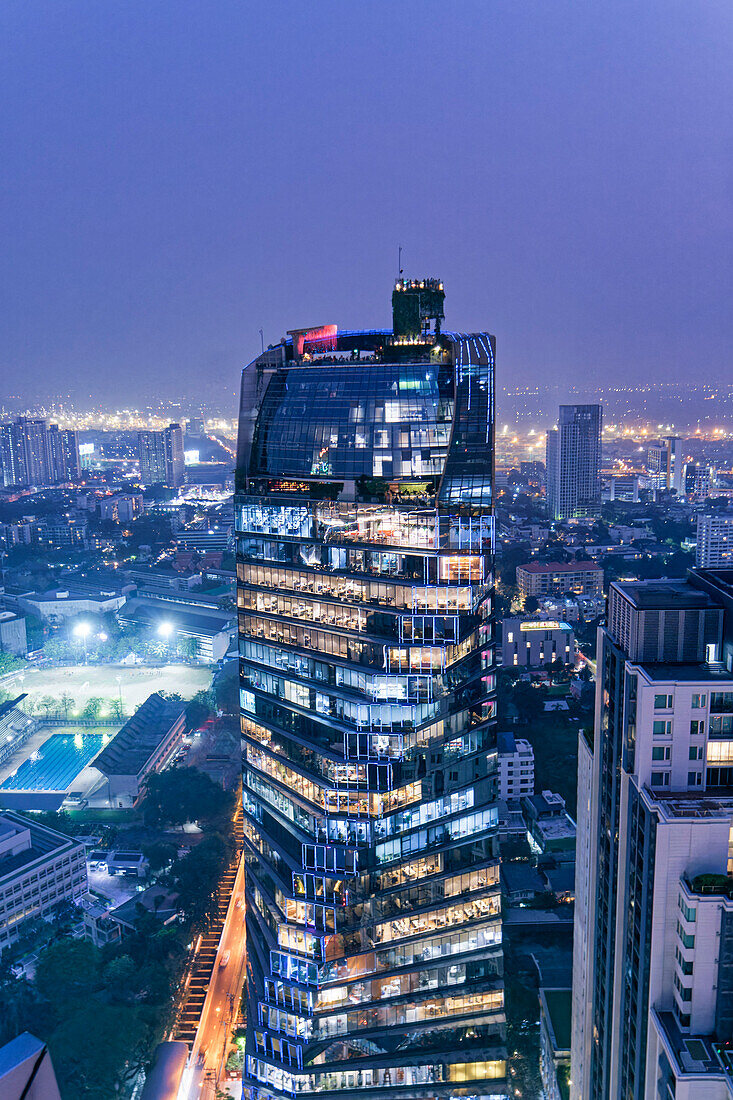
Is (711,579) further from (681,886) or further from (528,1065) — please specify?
(528,1065)

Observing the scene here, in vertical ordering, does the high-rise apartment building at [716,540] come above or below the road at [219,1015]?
above

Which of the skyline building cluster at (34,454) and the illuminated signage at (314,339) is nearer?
the illuminated signage at (314,339)

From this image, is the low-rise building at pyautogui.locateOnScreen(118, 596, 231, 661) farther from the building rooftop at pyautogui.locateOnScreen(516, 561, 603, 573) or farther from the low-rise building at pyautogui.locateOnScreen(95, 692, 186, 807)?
the building rooftop at pyautogui.locateOnScreen(516, 561, 603, 573)

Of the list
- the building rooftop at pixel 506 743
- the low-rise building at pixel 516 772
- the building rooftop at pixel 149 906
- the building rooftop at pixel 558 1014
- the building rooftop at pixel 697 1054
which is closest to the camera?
the building rooftop at pixel 697 1054

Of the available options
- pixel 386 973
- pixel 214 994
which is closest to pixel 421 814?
pixel 386 973

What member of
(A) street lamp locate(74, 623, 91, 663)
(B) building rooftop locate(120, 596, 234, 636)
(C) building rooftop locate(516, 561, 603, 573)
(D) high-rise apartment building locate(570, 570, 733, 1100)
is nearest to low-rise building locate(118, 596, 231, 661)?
(B) building rooftop locate(120, 596, 234, 636)

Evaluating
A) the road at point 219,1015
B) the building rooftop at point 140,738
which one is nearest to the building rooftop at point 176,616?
the building rooftop at point 140,738

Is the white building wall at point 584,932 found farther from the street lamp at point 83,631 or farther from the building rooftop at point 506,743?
the street lamp at point 83,631
